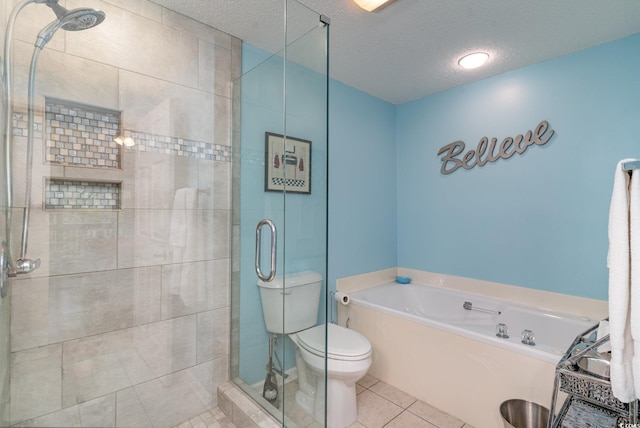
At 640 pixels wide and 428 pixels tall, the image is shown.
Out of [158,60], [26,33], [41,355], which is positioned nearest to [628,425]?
[41,355]

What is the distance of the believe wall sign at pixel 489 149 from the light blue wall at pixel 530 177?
0.05 m

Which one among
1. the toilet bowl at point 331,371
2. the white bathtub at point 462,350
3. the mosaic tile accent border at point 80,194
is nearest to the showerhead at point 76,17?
the mosaic tile accent border at point 80,194

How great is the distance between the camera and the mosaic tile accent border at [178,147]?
5.17ft

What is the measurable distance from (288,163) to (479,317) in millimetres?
2046

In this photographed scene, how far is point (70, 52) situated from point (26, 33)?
0.15 metres

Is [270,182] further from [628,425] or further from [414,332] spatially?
[628,425]

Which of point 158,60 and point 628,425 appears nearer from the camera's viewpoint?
point 628,425

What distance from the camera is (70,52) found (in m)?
1.38

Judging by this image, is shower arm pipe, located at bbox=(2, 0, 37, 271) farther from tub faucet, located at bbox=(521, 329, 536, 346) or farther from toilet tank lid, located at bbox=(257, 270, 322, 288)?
tub faucet, located at bbox=(521, 329, 536, 346)

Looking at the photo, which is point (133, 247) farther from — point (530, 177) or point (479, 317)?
point (530, 177)

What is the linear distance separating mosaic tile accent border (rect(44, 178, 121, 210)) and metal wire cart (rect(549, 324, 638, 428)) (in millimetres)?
2035

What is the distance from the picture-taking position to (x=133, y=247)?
1566 mm

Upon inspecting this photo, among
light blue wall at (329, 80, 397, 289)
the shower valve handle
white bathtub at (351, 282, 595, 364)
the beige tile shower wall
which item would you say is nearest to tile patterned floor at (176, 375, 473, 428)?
the beige tile shower wall

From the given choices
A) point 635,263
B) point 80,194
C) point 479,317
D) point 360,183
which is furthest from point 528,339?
point 80,194
